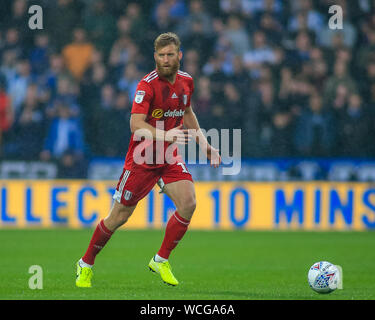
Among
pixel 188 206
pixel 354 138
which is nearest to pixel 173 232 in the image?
Answer: pixel 188 206

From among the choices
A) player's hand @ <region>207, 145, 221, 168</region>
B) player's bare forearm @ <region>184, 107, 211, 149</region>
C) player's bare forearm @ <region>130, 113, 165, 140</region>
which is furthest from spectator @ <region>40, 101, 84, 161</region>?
player's bare forearm @ <region>130, 113, 165, 140</region>

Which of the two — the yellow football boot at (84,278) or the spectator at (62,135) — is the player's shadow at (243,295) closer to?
the yellow football boot at (84,278)

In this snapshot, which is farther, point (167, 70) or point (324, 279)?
point (167, 70)

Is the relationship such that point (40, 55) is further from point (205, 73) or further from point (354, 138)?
point (354, 138)

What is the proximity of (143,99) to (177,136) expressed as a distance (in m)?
0.51

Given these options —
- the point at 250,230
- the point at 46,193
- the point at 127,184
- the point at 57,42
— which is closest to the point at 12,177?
the point at 46,193

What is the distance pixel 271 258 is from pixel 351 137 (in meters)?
4.72

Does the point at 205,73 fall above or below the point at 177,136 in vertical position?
above

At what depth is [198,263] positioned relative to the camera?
995 centimetres

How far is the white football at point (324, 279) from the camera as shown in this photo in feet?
23.1

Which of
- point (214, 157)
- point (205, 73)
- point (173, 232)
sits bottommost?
point (173, 232)

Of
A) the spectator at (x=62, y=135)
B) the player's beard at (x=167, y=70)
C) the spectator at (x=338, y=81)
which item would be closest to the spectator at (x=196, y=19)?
the spectator at (x=338, y=81)

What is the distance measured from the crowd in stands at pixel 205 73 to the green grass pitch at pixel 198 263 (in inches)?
68.5

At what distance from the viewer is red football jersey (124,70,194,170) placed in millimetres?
7359
